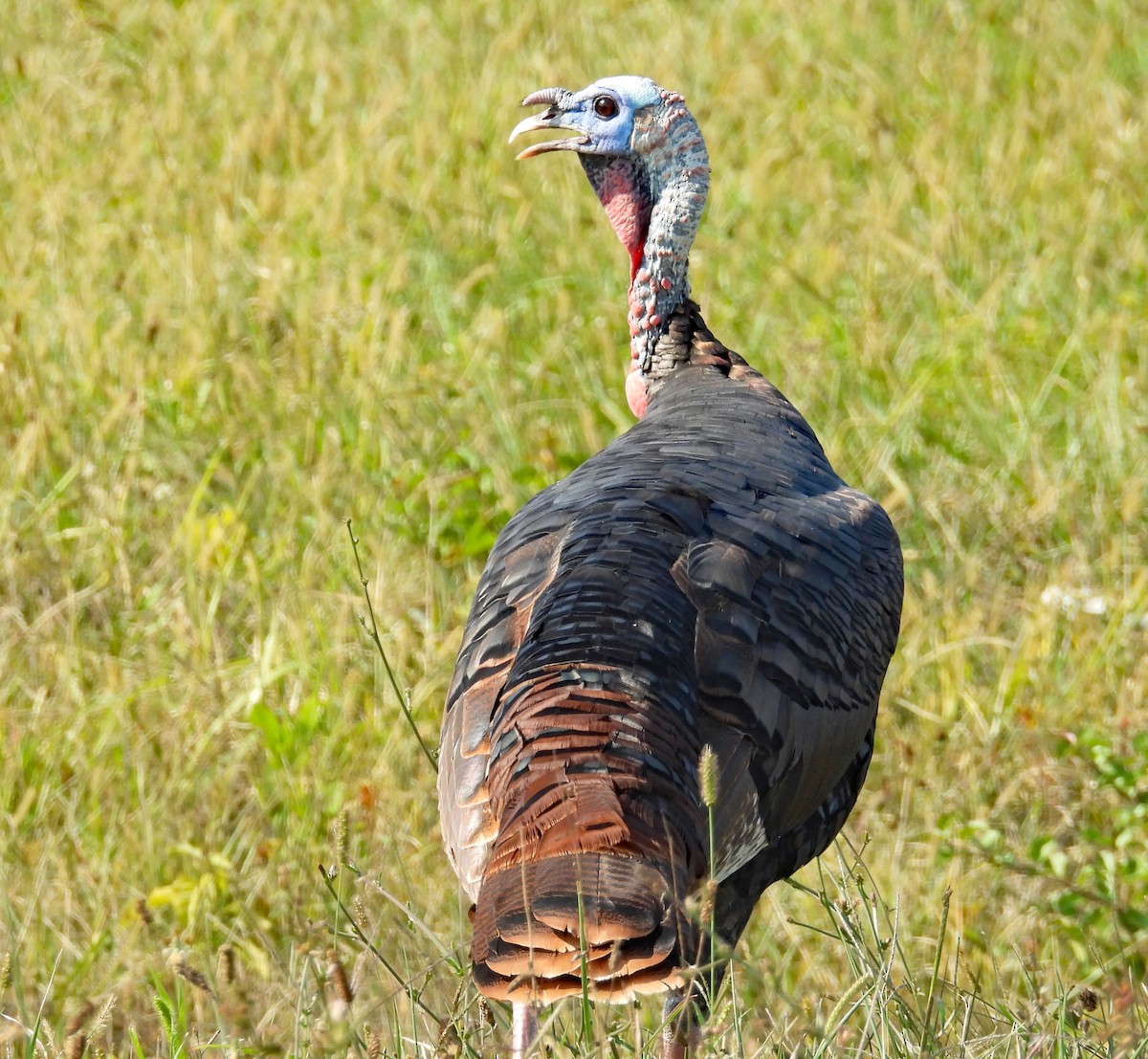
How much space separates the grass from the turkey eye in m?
1.22

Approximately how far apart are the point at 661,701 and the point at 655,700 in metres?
0.01

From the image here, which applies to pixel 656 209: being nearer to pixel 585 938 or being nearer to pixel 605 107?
pixel 605 107

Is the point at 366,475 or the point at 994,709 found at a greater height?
the point at 366,475

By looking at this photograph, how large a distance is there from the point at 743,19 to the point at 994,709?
15.9 ft

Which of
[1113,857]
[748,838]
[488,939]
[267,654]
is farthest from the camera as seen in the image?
[267,654]

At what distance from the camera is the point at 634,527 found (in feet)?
9.27

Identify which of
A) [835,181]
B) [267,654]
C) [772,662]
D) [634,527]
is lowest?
[267,654]

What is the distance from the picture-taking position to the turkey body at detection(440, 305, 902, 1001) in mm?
2150

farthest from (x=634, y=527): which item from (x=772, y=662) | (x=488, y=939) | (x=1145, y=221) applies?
(x=1145, y=221)

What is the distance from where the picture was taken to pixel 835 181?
269 inches

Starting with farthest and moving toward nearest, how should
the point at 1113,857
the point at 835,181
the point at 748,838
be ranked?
the point at 835,181, the point at 1113,857, the point at 748,838

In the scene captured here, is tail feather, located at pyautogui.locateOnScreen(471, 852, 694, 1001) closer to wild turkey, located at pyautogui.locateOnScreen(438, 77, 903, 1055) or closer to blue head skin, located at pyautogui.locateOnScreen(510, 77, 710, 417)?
wild turkey, located at pyautogui.locateOnScreen(438, 77, 903, 1055)

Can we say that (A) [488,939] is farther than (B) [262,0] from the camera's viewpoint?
No

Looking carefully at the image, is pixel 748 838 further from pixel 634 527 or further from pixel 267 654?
pixel 267 654
